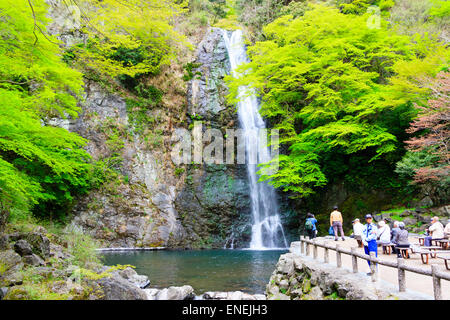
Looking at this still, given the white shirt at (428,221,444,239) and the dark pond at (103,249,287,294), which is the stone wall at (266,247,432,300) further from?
the white shirt at (428,221,444,239)

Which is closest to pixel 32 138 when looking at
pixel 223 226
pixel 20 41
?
pixel 20 41

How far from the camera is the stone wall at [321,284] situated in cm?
515

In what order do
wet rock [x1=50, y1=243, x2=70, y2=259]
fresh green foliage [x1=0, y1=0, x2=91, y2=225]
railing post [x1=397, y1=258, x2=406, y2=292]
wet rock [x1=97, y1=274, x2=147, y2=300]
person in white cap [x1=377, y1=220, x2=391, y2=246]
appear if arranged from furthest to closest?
1. person in white cap [x1=377, y1=220, x2=391, y2=246]
2. wet rock [x1=50, y1=243, x2=70, y2=259]
3. fresh green foliage [x1=0, y1=0, x2=91, y2=225]
4. wet rock [x1=97, y1=274, x2=147, y2=300]
5. railing post [x1=397, y1=258, x2=406, y2=292]

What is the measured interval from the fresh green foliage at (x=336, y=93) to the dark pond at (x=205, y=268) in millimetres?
5078

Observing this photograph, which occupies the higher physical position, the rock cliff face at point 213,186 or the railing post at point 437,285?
the rock cliff face at point 213,186

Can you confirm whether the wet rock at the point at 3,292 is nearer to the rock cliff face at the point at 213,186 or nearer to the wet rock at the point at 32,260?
the wet rock at the point at 32,260

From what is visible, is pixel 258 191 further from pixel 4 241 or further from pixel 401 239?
pixel 4 241

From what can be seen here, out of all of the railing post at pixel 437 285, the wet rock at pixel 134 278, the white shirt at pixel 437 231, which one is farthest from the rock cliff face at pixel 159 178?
the railing post at pixel 437 285

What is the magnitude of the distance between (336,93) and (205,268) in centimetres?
1151

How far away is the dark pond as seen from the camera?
1005 centimetres

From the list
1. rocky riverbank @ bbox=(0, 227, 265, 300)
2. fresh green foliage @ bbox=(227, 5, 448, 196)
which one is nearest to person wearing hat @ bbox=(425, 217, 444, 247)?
rocky riverbank @ bbox=(0, 227, 265, 300)

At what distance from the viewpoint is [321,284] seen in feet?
21.8

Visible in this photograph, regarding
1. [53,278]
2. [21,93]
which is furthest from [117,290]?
[21,93]

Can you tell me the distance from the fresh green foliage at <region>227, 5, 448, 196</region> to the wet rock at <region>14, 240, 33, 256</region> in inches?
476
